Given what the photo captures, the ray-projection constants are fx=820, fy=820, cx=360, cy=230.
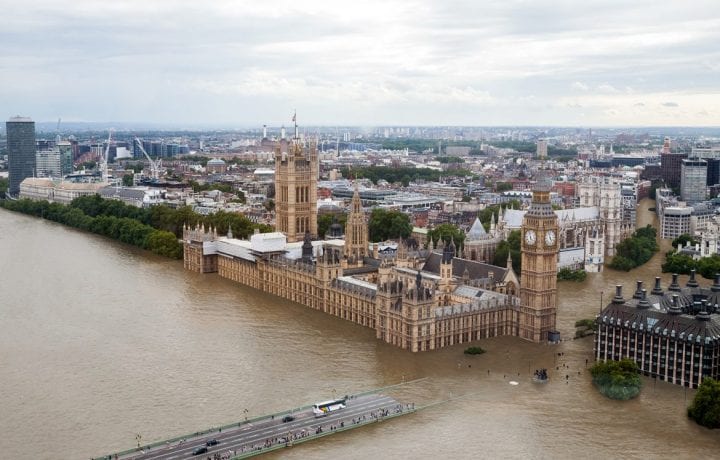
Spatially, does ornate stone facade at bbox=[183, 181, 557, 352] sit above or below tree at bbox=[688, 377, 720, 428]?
above

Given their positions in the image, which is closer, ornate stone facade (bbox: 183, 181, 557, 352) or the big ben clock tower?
ornate stone facade (bbox: 183, 181, 557, 352)

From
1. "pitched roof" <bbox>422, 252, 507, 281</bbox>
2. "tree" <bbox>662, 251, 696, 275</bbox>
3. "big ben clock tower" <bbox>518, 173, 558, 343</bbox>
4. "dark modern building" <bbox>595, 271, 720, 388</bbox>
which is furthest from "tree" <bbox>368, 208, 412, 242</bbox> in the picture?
"dark modern building" <bbox>595, 271, 720, 388</bbox>

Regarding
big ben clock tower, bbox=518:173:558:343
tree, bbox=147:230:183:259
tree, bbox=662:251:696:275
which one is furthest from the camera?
tree, bbox=147:230:183:259

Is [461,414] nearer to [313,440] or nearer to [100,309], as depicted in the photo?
[313,440]

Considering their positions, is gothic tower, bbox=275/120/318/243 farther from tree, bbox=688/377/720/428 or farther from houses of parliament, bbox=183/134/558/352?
tree, bbox=688/377/720/428

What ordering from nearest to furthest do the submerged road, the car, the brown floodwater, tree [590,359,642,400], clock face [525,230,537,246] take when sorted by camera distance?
the car → the submerged road → the brown floodwater → tree [590,359,642,400] → clock face [525,230,537,246]

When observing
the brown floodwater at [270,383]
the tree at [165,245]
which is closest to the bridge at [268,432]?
the brown floodwater at [270,383]

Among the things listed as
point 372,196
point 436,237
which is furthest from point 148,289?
point 372,196

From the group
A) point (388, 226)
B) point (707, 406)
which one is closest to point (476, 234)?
point (388, 226)

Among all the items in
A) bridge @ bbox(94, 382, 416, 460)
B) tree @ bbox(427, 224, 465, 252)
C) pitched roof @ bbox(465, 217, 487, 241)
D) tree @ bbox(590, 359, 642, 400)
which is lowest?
bridge @ bbox(94, 382, 416, 460)

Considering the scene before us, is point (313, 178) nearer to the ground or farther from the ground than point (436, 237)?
farther from the ground
